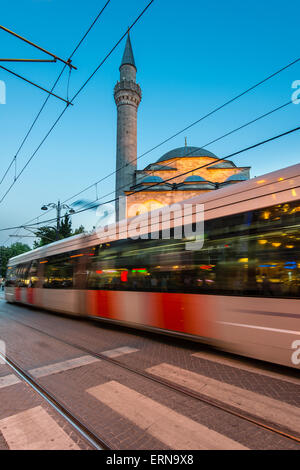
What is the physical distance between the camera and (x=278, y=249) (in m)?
3.64

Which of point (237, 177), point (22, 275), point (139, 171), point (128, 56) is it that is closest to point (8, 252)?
point (139, 171)

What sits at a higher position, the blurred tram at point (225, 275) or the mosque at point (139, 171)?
the mosque at point (139, 171)

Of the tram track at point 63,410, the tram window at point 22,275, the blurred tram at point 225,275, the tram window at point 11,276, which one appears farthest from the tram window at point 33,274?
the tram track at point 63,410

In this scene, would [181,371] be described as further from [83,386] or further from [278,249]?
[278,249]

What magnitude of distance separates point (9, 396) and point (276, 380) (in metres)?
3.72

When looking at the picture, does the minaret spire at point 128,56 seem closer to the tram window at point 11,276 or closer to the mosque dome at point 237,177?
the mosque dome at point 237,177

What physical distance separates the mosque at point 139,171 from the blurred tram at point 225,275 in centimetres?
2929

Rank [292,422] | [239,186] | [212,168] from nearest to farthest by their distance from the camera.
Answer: [292,422] < [239,186] < [212,168]

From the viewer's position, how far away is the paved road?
2.34 meters

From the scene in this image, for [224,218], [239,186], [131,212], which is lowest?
[224,218]

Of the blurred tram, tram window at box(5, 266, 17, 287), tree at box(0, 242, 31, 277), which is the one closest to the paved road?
the blurred tram

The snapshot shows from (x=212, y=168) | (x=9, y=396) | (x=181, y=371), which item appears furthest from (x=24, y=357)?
(x=212, y=168)

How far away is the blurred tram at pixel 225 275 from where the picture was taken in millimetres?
3531
